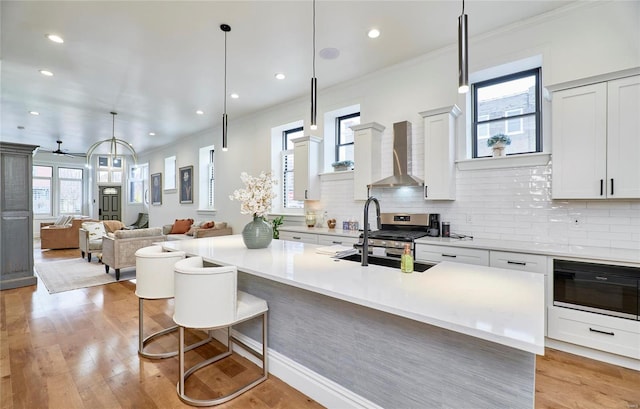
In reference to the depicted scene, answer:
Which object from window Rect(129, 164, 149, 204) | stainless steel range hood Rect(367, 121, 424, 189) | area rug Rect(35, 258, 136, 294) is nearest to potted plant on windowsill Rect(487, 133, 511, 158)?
stainless steel range hood Rect(367, 121, 424, 189)

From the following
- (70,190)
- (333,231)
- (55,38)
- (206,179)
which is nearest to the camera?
(55,38)

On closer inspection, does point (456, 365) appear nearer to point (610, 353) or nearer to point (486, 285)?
point (486, 285)

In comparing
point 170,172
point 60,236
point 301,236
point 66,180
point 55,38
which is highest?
point 55,38

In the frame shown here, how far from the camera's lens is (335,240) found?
404 cm

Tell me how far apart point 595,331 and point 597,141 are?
1.59m

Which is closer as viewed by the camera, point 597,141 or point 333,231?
point 597,141

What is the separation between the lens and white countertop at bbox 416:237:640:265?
221cm

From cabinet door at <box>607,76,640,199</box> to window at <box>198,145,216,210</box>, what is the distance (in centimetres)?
748

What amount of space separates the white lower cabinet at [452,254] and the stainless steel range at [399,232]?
0.12 metres

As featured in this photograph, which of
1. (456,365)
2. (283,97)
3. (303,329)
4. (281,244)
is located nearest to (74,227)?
(283,97)

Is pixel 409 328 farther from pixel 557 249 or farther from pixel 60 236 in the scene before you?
pixel 60 236

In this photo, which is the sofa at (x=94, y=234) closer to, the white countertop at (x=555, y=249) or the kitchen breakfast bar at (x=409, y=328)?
the kitchen breakfast bar at (x=409, y=328)

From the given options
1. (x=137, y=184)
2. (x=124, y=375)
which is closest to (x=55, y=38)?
(x=124, y=375)

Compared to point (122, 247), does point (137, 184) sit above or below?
above
